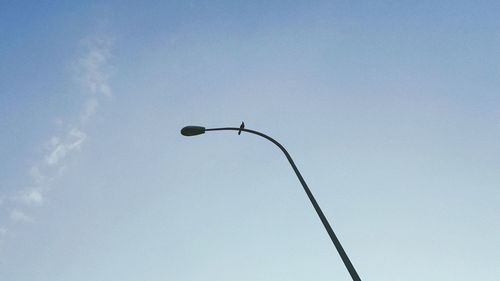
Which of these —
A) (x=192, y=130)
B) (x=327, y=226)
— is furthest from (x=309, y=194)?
(x=192, y=130)

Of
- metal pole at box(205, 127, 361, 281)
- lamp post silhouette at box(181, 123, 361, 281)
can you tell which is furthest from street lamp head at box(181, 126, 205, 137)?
metal pole at box(205, 127, 361, 281)

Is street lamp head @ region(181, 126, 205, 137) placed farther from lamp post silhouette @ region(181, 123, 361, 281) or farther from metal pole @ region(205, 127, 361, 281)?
metal pole @ region(205, 127, 361, 281)

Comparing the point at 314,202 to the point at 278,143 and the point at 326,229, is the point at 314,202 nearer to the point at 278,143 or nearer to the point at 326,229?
the point at 326,229

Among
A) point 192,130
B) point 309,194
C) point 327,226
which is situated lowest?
point 327,226

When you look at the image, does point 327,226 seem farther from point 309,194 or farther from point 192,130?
point 192,130

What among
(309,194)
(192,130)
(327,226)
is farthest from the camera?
(192,130)

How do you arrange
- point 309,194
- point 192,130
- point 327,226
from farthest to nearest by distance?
point 192,130
point 309,194
point 327,226

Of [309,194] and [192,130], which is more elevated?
[192,130]

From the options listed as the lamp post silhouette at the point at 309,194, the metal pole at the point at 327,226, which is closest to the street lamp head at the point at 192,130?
the lamp post silhouette at the point at 309,194

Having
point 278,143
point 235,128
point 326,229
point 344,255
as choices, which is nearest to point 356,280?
point 344,255

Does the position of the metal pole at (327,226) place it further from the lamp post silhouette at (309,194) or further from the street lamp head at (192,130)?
the street lamp head at (192,130)

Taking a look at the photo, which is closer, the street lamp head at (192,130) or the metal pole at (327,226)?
the metal pole at (327,226)

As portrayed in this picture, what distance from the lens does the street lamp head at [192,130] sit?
11.7m

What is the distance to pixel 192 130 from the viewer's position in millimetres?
11711
